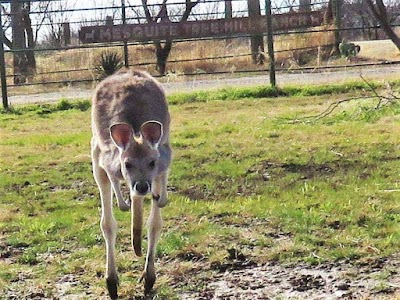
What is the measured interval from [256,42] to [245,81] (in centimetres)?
332

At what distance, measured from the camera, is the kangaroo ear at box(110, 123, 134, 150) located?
3.86 m

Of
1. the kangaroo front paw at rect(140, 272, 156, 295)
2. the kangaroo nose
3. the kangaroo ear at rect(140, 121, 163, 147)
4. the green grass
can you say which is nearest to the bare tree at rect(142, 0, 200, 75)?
the green grass

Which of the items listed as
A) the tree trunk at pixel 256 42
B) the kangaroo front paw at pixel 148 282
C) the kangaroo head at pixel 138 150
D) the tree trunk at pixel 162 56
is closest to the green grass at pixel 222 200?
the kangaroo front paw at pixel 148 282

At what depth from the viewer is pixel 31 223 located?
5812 mm

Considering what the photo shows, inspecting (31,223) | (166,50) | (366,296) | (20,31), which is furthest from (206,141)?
(20,31)

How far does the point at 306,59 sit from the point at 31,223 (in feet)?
44.4

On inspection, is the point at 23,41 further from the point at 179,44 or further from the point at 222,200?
the point at 222,200

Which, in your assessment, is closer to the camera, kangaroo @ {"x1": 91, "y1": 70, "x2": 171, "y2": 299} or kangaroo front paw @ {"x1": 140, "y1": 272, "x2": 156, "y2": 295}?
kangaroo @ {"x1": 91, "y1": 70, "x2": 171, "y2": 299}

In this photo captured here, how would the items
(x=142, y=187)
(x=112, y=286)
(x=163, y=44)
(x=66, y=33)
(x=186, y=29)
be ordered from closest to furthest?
1. (x=142, y=187)
2. (x=112, y=286)
3. (x=186, y=29)
4. (x=66, y=33)
5. (x=163, y=44)

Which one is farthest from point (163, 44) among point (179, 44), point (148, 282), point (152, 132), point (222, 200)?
point (152, 132)

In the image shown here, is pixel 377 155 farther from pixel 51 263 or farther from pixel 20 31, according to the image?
pixel 20 31

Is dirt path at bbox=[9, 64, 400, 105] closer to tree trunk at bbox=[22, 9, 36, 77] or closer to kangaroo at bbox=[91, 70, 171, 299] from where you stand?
tree trunk at bbox=[22, 9, 36, 77]

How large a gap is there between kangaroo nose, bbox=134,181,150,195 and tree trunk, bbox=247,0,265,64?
1251cm

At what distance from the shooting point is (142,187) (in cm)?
368
